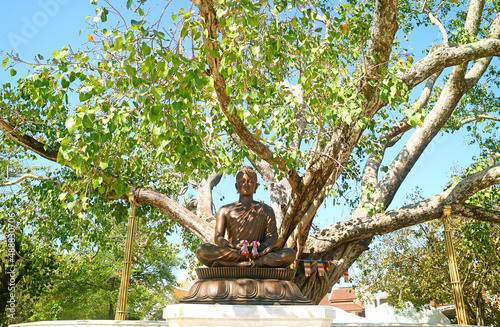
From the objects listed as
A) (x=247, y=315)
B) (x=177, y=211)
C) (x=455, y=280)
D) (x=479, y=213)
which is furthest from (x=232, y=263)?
(x=479, y=213)

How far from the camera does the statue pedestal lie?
4.38 m

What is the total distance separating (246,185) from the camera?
18.3 ft

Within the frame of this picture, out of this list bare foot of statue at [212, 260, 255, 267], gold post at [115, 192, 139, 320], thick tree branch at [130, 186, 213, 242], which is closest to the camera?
bare foot of statue at [212, 260, 255, 267]

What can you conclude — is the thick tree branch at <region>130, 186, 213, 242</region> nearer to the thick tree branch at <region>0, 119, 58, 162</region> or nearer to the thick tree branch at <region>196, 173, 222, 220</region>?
the thick tree branch at <region>196, 173, 222, 220</region>

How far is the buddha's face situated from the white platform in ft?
5.83

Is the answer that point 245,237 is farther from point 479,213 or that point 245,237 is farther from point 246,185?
point 479,213

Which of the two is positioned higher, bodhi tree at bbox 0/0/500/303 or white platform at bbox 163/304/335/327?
bodhi tree at bbox 0/0/500/303

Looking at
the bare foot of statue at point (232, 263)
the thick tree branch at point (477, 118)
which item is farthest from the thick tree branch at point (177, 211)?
the thick tree branch at point (477, 118)

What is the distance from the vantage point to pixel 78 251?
1037cm

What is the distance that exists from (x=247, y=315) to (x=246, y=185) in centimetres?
192

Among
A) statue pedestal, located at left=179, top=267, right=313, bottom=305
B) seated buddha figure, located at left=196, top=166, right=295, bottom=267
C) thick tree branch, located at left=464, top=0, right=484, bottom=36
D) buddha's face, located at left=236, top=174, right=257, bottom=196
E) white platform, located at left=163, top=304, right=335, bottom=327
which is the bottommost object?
white platform, located at left=163, top=304, right=335, bottom=327

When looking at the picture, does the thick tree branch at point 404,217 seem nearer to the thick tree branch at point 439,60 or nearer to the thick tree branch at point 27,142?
the thick tree branch at point 439,60

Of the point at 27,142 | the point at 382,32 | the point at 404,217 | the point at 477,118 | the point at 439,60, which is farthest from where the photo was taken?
the point at 477,118

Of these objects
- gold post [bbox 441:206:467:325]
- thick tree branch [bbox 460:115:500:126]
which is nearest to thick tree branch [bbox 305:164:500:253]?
gold post [bbox 441:206:467:325]
